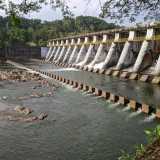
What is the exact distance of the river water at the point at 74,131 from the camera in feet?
35.9

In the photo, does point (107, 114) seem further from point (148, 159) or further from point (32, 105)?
point (148, 159)

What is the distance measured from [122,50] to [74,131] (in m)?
31.0

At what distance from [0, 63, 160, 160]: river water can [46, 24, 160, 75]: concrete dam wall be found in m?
16.2

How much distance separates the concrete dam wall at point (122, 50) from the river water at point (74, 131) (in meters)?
16.2

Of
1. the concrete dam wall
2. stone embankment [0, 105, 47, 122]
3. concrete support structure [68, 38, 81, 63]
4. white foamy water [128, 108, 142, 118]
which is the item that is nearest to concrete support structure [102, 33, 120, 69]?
the concrete dam wall

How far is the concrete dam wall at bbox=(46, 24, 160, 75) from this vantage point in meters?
34.2

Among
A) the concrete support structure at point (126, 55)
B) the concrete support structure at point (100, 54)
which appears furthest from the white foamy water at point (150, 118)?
the concrete support structure at point (100, 54)

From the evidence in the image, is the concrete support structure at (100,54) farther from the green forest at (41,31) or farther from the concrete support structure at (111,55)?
the green forest at (41,31)

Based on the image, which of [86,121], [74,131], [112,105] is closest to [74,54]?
[112,105]

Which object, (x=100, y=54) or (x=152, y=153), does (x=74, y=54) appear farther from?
(x=152, y=153)

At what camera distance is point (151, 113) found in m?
16.0

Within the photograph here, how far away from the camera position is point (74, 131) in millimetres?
13414

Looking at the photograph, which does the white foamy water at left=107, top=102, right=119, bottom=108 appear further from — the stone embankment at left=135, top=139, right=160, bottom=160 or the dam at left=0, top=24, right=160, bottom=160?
the stone embankment at left=135, top=139, right=160, bottom=160

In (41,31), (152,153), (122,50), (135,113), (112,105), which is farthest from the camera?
(41,31)
